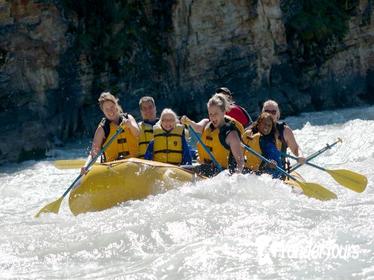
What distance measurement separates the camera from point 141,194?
656 cm

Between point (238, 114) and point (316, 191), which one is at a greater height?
point (238, 114)

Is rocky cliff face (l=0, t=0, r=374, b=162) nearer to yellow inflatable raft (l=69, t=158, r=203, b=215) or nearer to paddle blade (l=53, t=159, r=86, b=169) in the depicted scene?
paddle blade (l=53, t=159, r=86, b=169)

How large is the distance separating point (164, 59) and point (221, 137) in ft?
25.6

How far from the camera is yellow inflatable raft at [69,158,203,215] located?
6.56 metres

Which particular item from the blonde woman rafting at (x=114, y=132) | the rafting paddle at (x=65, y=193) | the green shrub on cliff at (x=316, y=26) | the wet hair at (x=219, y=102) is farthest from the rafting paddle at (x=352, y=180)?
the green shrub on cliff at (x=316, y=26)

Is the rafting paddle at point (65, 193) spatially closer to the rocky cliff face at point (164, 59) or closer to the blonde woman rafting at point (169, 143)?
the blonde woman rafting at point (169, 143)

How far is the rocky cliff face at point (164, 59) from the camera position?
1222cm

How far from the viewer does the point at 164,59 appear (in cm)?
1440

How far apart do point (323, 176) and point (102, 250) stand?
3951 millimetres

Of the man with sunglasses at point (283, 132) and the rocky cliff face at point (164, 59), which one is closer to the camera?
the man with sunglasses at point (283, 132)

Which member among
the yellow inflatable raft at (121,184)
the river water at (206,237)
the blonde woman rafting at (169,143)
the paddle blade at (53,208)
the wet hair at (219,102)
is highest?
the wet hair at (219,102)

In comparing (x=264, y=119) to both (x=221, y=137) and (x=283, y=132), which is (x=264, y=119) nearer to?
(x=283, y=132)

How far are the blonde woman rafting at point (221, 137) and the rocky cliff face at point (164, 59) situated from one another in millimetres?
5510

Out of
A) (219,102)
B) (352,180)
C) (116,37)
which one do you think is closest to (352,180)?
(352,180)
